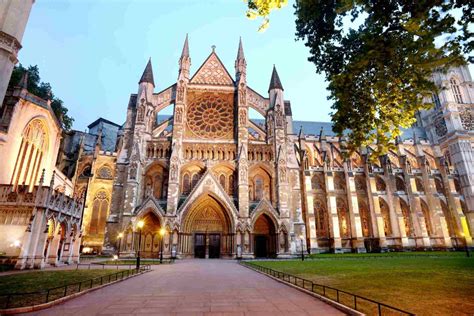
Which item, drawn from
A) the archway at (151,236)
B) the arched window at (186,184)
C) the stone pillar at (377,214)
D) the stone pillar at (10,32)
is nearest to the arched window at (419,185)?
the stone pillar at (377,214)

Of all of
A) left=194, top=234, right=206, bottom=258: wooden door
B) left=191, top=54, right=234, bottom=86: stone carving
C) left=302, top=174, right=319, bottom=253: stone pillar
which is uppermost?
left=191, top=54, right=234, bottom=86: stone carving

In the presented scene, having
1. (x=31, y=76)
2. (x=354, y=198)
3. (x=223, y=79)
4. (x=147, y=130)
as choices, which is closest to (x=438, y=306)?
(x=147, y=130)

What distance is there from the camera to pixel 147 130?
28.9 metres

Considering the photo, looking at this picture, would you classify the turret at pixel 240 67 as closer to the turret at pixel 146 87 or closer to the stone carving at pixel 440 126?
the turret at pixel 146 87

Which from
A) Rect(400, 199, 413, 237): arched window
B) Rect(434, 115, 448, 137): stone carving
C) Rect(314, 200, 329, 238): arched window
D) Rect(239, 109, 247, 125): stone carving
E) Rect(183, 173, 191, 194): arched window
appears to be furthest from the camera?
Rect(434, 115, 448, 137): stone carving

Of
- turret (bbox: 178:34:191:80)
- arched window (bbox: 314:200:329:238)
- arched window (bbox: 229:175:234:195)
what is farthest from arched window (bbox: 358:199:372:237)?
turret (bbox: 178:34:191:80)

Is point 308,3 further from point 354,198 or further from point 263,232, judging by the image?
point 354,198

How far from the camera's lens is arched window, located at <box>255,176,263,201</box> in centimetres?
2907

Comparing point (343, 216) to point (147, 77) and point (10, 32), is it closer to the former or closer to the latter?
point (147, 77)

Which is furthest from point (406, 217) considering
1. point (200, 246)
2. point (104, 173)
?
point (104, 173)

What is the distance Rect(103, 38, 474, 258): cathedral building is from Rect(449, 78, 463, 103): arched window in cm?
1099

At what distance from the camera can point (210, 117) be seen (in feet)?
103

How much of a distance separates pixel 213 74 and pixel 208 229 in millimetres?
19549

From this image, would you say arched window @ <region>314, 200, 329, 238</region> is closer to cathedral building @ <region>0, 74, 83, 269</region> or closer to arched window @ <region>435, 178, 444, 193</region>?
arched window @ <region>435, 178, 444, 193</region>
